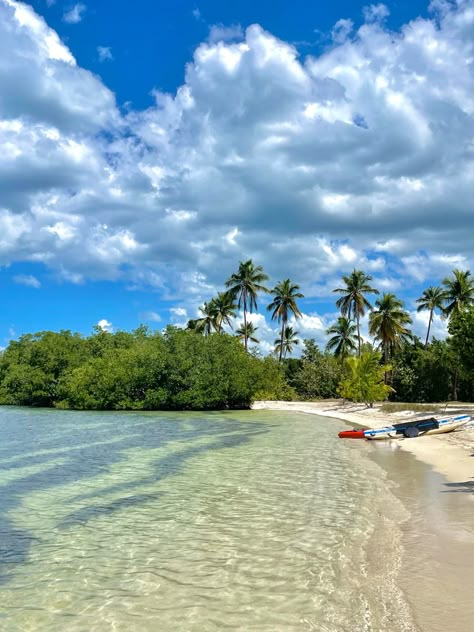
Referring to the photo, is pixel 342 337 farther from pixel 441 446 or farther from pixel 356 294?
pixel 441 446

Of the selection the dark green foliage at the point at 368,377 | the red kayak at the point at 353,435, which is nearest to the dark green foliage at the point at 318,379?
the dark green foliage at the point at 368,377

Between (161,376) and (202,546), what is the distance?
38.0m

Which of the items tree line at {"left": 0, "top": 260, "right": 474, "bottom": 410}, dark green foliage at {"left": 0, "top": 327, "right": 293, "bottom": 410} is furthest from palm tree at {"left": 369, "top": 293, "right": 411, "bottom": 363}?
dark green foliage at {"left": 0, "top": 327, "right": 293, "bottom": 410}

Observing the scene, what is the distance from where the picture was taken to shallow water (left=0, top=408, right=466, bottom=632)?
5320 mm

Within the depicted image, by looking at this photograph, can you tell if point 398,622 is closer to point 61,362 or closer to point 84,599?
point 84,599

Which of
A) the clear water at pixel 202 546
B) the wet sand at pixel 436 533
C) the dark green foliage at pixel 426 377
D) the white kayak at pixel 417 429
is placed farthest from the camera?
the dark green foliage at pixel 426 377

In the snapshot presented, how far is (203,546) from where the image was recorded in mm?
7582

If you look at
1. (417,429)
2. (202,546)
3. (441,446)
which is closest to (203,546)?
(202,546)

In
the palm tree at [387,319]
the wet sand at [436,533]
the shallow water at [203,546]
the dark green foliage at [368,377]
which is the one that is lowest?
the shallow water at [203,546]

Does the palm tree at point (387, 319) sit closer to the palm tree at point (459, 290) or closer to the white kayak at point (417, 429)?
the palm tree at point (459, 290)

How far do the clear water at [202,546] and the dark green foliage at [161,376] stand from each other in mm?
28088

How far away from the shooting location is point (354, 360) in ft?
137

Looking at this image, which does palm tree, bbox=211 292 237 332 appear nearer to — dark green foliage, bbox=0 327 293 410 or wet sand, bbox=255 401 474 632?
dark green foliage, bbox=0 327 293 410

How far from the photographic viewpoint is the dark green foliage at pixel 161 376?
44406 mm
